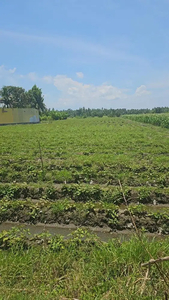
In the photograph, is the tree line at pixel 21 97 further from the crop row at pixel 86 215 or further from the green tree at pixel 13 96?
the crop row at pixel 86 215

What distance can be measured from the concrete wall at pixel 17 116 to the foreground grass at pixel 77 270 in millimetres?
43084

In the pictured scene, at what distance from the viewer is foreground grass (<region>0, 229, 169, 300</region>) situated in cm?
228

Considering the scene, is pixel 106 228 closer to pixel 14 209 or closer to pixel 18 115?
pixel 14 209

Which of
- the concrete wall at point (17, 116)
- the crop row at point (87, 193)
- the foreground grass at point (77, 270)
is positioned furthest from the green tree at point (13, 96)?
the foreground grass at point (77, 270)

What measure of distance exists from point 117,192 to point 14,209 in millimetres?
2673

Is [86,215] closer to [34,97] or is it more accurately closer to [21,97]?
[21,97]

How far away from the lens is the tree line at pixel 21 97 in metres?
60.3

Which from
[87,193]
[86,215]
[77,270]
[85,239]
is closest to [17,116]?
[87,193]

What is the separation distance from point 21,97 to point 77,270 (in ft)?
223

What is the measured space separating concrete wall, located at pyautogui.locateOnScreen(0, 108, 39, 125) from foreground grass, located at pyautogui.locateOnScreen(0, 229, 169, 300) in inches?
1696

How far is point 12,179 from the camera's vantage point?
22.6 feet

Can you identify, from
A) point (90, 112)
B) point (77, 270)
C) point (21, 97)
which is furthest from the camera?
point (90, 112)

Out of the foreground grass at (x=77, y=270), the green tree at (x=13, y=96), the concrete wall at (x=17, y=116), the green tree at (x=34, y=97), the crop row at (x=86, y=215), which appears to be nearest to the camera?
the foreground grass at (x=77, y=270)

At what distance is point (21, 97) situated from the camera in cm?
6425
